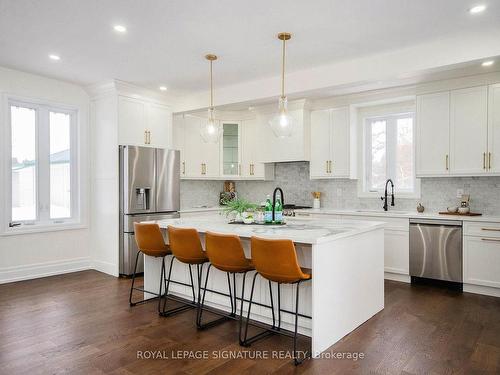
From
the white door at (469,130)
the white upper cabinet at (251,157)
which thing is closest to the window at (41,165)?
the white upper cabinet at (251,157)

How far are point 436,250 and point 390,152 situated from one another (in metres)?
1.70

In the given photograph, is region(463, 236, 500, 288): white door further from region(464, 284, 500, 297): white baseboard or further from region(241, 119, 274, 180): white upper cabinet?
region(241, 119, 274, 180): white upper cabinet

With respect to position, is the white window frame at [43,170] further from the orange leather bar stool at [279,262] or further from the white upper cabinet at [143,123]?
the orange leather bar stool at [279,262]

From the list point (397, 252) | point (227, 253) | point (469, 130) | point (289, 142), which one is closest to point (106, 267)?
point (227, 253)

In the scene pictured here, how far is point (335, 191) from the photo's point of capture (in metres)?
5.96

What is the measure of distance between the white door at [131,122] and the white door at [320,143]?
2.65 m

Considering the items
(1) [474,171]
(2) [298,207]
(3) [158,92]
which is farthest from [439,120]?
(3) [158,92]

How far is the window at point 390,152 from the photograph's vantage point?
17.6 ft

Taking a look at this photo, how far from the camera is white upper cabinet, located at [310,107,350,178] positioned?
5.54 m

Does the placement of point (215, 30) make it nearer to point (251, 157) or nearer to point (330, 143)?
point (330, 143)

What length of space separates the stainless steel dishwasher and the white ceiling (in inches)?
85.4

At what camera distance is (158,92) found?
5680mm

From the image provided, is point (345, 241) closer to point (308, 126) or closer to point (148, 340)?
point (148, 340)

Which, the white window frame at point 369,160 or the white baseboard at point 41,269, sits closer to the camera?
the white baseboard at point 41,269
